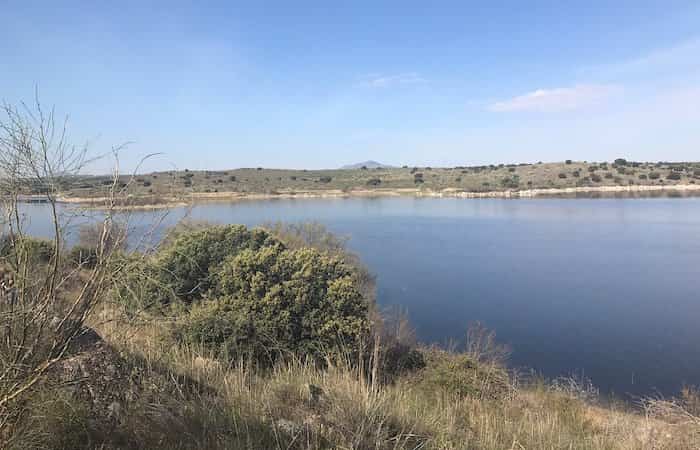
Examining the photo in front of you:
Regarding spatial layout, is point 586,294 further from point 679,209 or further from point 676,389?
point 679,209

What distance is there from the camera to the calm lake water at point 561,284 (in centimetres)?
1700

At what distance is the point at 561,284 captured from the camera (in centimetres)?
2636

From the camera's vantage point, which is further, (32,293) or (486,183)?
(486,183)

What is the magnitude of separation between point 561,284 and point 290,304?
2063 cm

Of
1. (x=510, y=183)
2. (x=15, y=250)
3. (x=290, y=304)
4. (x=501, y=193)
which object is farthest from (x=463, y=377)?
(x=510, y=183)

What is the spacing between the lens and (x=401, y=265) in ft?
107

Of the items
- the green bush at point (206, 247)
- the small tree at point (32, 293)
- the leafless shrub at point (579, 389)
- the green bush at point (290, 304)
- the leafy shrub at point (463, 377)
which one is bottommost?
the leafless shrub at point (579, 389)

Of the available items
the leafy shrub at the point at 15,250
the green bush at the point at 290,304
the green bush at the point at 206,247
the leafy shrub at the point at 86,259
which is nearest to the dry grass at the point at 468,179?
the green bush at the point at 206,247

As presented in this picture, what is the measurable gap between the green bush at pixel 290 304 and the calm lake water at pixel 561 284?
5.48 meters

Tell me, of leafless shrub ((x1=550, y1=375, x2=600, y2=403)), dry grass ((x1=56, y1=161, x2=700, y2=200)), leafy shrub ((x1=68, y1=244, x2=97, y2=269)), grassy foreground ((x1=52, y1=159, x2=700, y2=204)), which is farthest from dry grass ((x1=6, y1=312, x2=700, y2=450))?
dry grass ((x1=56, y1=161, x2=700, y2=200))

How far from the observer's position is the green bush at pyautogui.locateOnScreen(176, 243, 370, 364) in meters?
10.5

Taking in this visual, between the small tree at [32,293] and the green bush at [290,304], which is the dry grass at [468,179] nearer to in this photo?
the green bush at [290,304]

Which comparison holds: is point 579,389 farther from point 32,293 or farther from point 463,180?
point 463,180

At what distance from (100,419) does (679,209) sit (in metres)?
66.9
